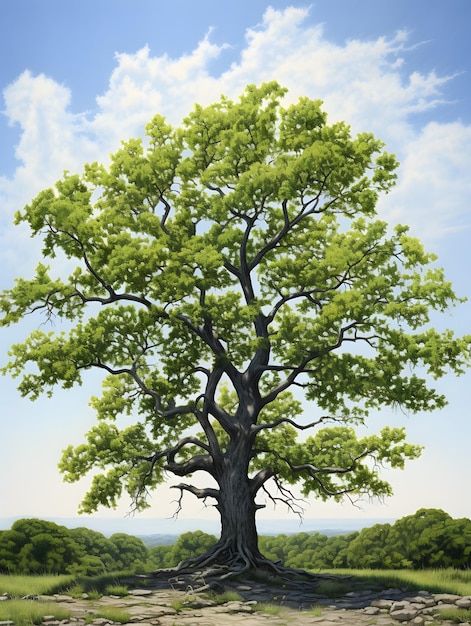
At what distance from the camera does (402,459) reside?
652 inches

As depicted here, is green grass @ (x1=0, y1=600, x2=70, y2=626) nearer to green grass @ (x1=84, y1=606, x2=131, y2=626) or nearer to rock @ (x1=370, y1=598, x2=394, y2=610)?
green grass @ (x1=84, y1=606, x2=131, y2=626)

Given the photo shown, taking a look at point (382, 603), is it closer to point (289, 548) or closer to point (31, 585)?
point (31, 585)

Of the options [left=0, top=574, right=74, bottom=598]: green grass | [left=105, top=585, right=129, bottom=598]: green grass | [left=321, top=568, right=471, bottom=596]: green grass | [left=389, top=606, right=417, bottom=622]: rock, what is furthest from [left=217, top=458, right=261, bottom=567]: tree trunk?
[left=389, top=606, right=417, bottom=622]: rock

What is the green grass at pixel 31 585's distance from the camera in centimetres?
1306

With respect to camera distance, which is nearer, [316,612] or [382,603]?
[316,612]

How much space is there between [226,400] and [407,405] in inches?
221

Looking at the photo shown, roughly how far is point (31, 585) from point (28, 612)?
11.2ft

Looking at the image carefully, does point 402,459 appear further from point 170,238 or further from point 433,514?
point 170,238

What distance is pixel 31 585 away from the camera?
14.0 m

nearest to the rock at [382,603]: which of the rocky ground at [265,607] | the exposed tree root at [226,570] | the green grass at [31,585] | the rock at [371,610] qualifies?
the rocky ground at [265,607]

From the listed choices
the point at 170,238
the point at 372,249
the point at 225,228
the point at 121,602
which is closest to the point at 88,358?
the point at 170,238

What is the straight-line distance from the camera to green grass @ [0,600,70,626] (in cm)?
1050

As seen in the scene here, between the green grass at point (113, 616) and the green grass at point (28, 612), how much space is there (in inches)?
16.2

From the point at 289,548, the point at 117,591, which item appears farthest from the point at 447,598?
the point at 289,548
